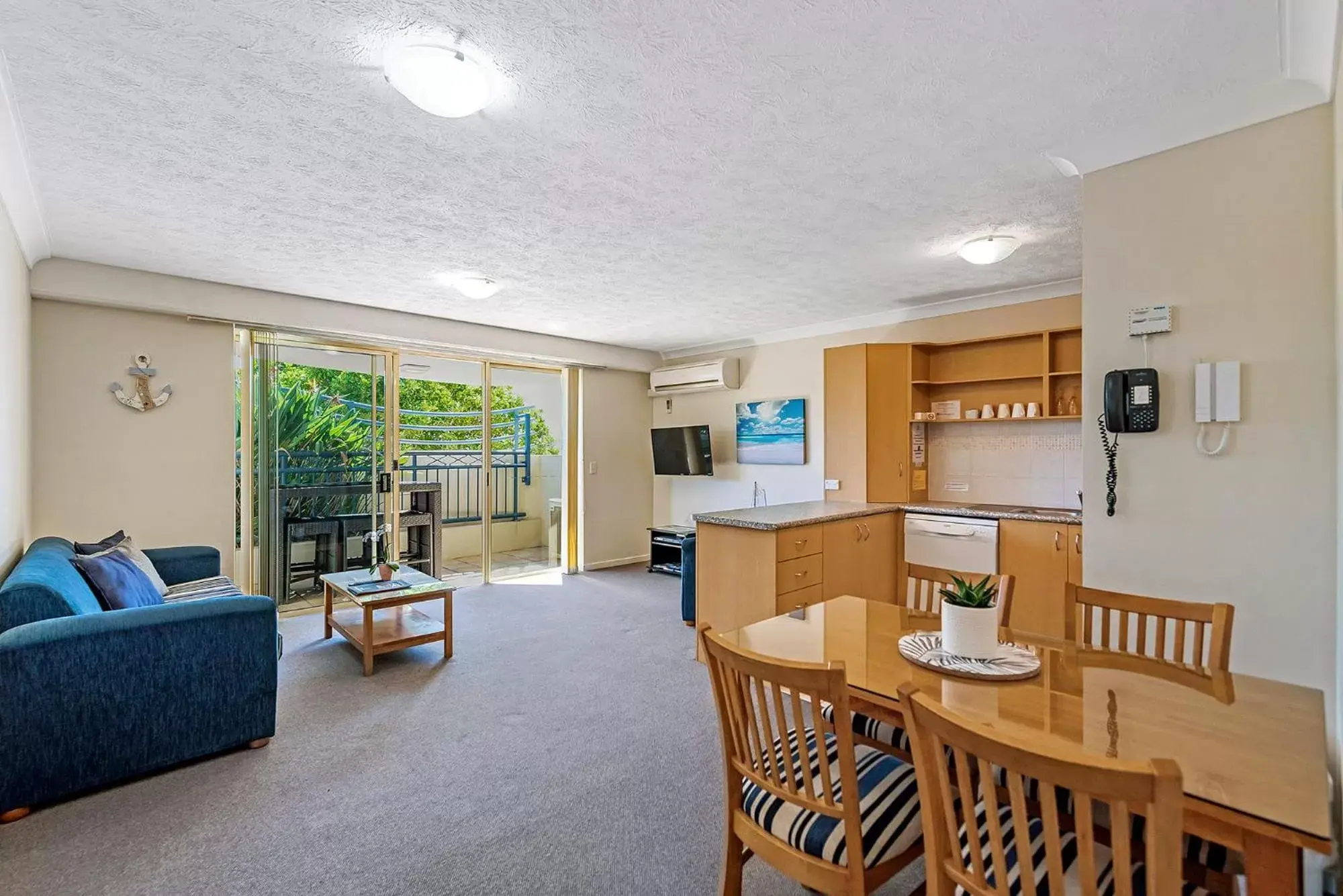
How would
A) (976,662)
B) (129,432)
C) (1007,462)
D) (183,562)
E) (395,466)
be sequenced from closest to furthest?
(976,662) < (183,562) < (129,432) < (1007,462) < (395,466)

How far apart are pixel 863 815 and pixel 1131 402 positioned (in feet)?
6.06

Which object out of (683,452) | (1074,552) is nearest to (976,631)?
(1074,552)

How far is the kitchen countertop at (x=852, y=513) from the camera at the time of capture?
144 inches

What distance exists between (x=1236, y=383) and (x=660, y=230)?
8.19 feet

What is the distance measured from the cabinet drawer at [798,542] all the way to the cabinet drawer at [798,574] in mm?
32

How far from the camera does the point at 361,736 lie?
2.85 metres

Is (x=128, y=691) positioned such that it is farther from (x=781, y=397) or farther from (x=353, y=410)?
(x=781, y=397)

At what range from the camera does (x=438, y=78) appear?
1.83 meters

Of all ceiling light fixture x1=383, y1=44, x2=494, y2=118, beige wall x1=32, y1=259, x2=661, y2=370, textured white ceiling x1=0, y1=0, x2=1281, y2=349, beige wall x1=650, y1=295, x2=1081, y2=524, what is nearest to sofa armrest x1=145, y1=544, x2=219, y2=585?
beige wall x1=32, y1=259, x2=661, y2=370

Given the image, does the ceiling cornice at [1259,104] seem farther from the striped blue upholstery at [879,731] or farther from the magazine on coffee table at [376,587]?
the magazine on coffee table at [376,587]

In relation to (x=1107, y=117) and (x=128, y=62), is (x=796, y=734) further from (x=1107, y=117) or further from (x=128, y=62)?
(x=128, y=62)

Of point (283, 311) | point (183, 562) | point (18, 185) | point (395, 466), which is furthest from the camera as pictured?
point (395, 466)

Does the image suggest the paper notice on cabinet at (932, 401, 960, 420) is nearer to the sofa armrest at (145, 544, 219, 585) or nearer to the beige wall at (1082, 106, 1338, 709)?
the beige wall at (1082, 106, 1338, 709)

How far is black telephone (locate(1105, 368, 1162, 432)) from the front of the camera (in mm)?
2273
